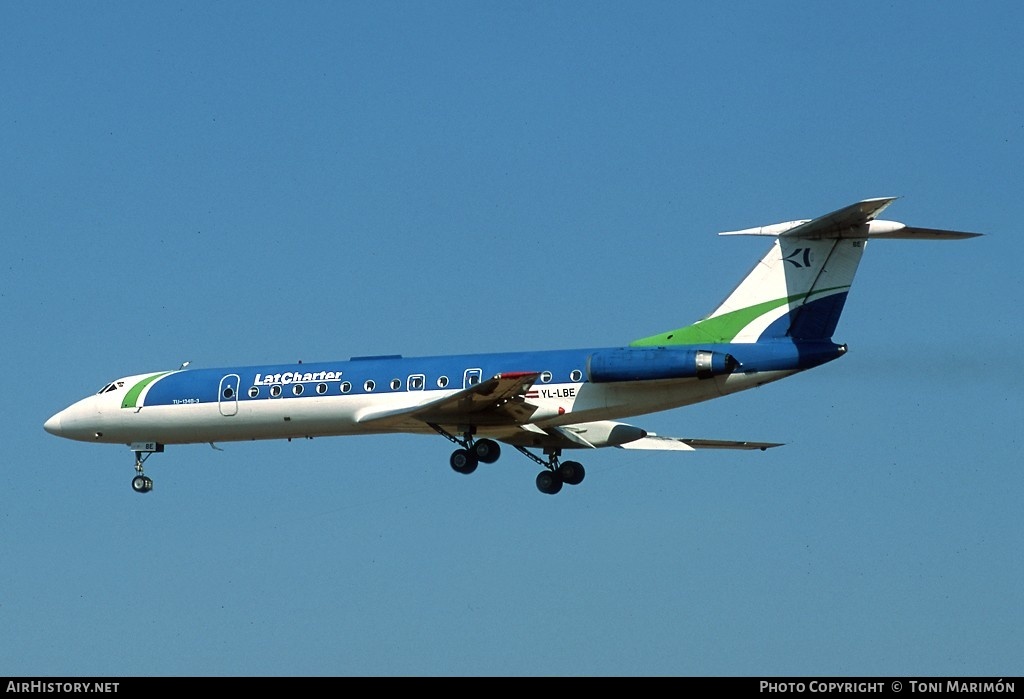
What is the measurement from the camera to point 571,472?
41.9 meters

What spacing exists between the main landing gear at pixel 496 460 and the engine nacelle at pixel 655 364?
10.7 feet

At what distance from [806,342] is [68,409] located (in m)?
19.6

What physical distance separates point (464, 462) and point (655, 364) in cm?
553

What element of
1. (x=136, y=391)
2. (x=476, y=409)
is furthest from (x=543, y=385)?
(x=136, y=391)

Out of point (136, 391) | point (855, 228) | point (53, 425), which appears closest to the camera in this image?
point (855, 228)

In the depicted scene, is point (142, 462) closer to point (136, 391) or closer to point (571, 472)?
point (136, 391)

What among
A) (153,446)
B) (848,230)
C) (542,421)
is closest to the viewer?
(848,230)

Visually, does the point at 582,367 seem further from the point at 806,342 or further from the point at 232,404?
the point at 232,404

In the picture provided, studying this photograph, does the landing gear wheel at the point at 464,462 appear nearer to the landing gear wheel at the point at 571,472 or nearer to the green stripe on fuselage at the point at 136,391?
the landing gear wheel at the point at 571,472

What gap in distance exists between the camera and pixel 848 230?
36.8 meters
